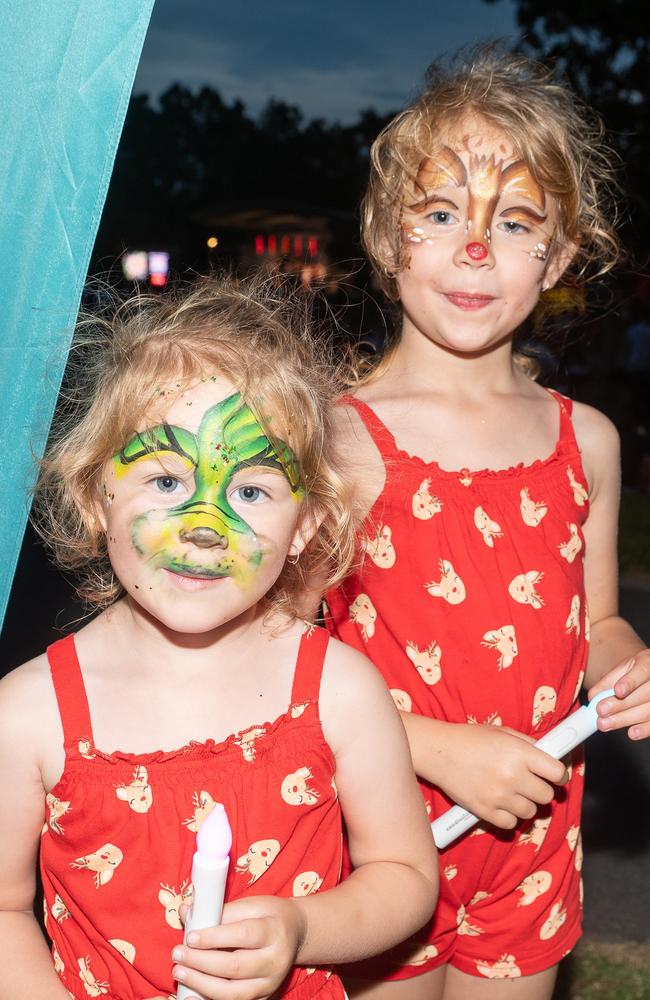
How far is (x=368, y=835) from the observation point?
161cm

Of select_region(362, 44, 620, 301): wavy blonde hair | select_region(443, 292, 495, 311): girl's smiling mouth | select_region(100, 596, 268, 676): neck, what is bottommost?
select_region(100, 596, 268, 676): neck

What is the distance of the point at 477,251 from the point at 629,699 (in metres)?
0.86

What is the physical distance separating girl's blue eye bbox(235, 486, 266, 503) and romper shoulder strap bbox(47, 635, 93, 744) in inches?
13.4

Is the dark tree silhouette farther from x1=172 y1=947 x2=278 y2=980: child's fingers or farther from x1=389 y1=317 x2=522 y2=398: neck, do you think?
x1=172 y1=947 x2=278 y2=980: child's fingers

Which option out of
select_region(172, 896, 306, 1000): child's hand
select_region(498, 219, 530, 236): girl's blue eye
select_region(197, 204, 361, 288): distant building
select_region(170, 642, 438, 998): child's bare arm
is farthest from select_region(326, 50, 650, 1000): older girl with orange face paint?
select_region(197, 204, 361, 288): distant building

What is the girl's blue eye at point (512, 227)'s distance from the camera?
82.7 inches

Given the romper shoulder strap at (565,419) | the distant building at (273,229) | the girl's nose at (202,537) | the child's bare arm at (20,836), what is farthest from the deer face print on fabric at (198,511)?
the distant building at (273,229)

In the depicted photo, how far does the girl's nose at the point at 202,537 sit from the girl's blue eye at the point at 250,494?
8cm

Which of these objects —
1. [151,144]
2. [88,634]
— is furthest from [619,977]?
[151,144]

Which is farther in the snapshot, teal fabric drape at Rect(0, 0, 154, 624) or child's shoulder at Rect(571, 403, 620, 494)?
child's shoulder at Rect(571, 403, 620, 494)

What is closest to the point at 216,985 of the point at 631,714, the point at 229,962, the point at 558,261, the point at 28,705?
the point at 229,962

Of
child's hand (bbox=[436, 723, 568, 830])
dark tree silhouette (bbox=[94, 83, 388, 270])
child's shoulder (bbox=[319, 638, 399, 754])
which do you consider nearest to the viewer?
child's shoulder (bbox=[319, 638, 399, 754])

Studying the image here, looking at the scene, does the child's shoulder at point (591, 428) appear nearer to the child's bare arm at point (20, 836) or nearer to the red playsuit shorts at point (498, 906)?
the red playsuit shorts at point (498, 906)

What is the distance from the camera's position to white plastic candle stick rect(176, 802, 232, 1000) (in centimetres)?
114
